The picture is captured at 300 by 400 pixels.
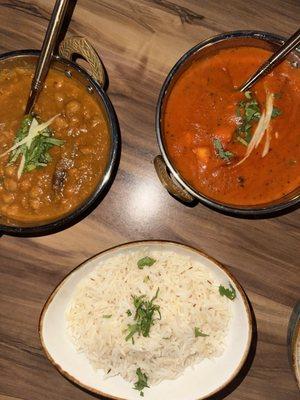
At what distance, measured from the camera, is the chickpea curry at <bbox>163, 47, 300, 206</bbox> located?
253cm

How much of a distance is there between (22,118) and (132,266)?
0.99 meters

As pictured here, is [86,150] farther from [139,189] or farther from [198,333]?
[198,333]

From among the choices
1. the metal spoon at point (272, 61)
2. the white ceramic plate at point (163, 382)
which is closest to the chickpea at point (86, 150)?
the white ceramic plate at point (163, 382)

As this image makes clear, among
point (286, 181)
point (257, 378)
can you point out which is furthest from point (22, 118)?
point (257, 378)

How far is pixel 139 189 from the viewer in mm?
2854

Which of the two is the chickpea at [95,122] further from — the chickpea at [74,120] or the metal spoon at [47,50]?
the metal spoon at [47,50]

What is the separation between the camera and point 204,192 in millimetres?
2543

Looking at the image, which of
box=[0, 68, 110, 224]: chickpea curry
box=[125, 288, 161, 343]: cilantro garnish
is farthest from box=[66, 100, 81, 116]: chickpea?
box=[125, 288, 161, 343]: cilantro garnish

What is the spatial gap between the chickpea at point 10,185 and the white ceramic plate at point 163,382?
0.52 m

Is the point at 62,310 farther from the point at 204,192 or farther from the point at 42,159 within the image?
the point at 204,192

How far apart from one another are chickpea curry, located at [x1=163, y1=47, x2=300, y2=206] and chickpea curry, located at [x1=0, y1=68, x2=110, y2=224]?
1.28ft

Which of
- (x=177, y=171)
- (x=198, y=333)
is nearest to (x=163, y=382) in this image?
(x=198, y=333)

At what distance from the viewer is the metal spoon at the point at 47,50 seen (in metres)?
2.53

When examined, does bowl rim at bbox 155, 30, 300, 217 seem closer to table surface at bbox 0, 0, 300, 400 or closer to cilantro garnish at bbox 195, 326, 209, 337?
table surface at bbox 0, 0, 300, 400
